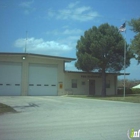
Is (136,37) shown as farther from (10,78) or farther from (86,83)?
(10,78)

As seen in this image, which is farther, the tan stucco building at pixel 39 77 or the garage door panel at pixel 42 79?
the garage door panel at pixel 42 79

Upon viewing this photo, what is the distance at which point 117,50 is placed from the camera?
35.8 m

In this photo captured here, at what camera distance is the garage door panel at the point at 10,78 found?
1321 inches

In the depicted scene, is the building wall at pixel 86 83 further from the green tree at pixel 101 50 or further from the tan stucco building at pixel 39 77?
the green tree at pixel 101 50

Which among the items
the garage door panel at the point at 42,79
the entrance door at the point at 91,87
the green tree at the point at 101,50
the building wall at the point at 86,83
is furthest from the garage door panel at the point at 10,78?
the entrance door at the point at 91,87

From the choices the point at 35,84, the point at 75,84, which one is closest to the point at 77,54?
the point at 75,84

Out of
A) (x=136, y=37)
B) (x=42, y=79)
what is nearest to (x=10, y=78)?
(x=42, y=79)

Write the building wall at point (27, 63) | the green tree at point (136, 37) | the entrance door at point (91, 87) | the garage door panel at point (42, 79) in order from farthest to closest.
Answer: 1. the entrance door at point (91, 87)
2. the garage door panel at point (42, 79)
3. the building wall at point (27, 63)
4. the green tree at point (136, 37)

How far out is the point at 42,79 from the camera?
36.1 metres

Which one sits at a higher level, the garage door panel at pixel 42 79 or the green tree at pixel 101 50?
the green tree at pixel 101 50

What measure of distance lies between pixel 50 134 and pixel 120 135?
2403mm

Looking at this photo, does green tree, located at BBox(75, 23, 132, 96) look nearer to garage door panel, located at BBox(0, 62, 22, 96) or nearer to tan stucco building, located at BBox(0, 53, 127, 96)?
tan stucco building, located at BBox(0, 53, 127, 96)

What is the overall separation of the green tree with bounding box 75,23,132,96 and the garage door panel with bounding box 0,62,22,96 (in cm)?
848

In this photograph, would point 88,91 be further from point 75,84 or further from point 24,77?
point 24,77
